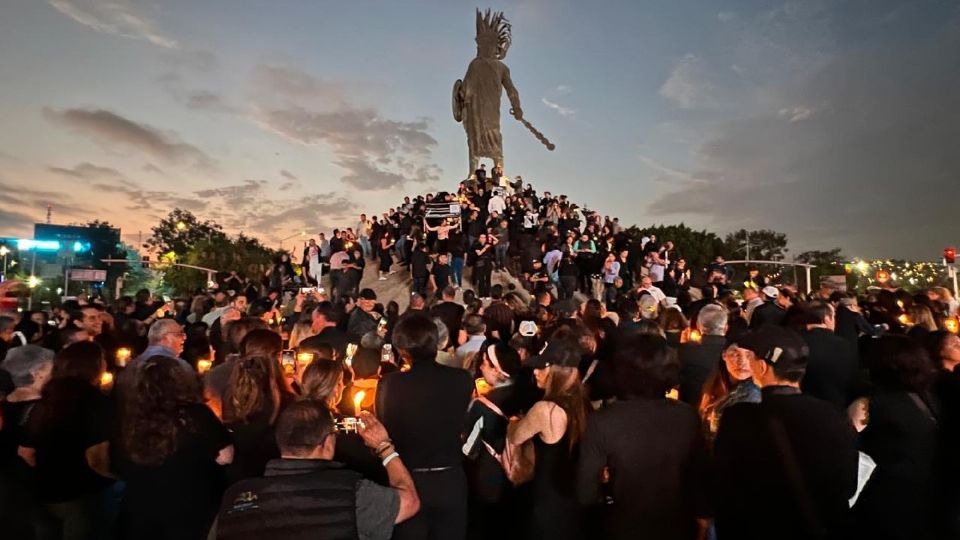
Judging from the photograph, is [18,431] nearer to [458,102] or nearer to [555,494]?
[555,494]

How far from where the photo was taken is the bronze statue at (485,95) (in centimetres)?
3434

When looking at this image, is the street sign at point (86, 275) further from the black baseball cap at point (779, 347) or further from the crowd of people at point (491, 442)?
the black baseball cap at point (779, 347)

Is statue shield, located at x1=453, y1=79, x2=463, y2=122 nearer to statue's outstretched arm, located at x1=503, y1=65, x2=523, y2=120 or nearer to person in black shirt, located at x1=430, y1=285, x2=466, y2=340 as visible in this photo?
statue's outstretched arm, located at x1=503, y1=65, x2=523, y2=120

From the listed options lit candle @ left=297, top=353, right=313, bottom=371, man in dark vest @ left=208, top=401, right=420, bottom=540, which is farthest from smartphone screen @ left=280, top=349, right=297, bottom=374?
man in dark vest @ left=208, top=401, right=420, bottom=540

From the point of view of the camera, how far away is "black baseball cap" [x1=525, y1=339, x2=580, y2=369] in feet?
12.5

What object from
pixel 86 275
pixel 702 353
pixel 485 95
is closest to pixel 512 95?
pixel 485 95

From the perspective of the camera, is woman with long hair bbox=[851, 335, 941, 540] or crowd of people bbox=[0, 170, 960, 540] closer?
crowd of people bbox=[0, 170, 960, 540]

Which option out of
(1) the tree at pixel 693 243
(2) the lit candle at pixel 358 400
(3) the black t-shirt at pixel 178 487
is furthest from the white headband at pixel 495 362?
(1) the tree at pixel 693 243

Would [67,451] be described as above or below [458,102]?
below

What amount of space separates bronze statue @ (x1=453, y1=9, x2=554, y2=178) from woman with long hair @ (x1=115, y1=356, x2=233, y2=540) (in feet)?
104

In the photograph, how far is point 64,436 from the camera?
396 cm

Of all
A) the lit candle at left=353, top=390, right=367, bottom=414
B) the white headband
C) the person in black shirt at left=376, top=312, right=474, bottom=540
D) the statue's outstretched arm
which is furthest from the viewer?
the statue's outstretched arm

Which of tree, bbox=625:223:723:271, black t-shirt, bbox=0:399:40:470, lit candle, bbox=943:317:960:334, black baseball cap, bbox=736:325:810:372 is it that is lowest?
black t-shirt, bbox=0:399:40:470

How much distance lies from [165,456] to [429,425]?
1538 millimetres
